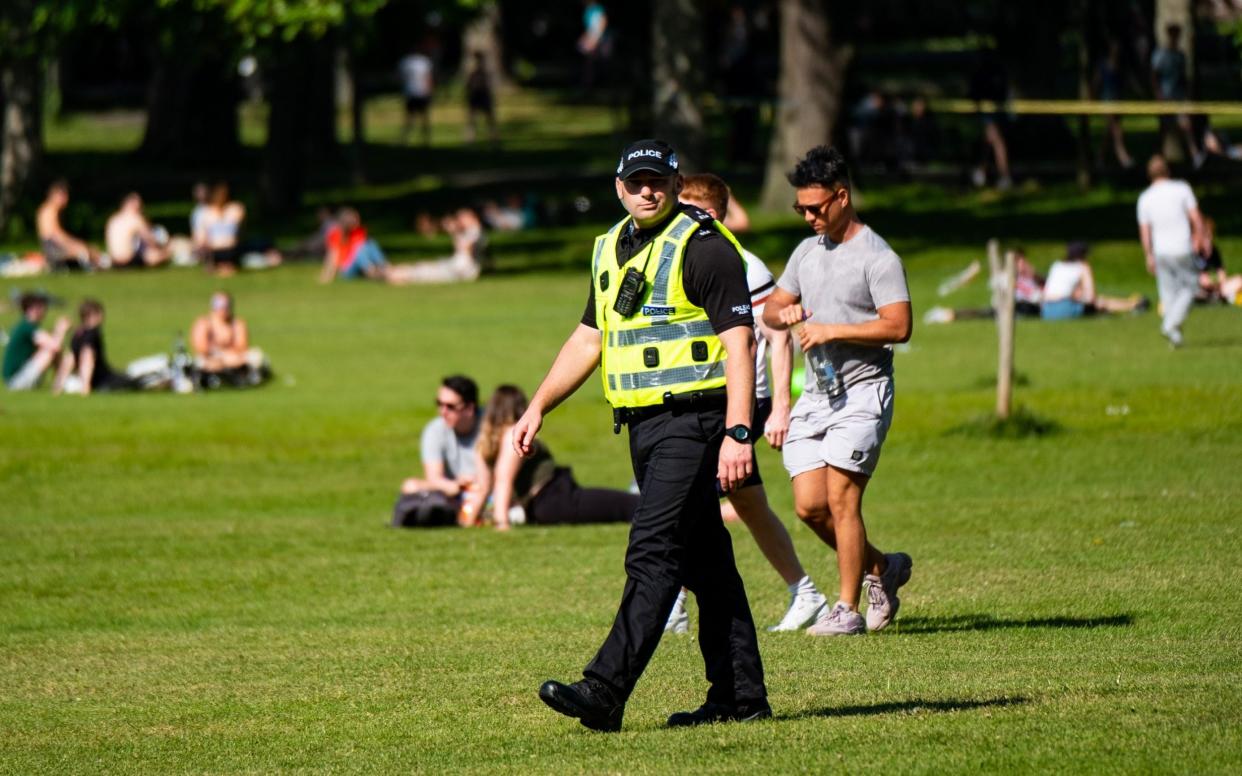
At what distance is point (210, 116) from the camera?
152 feet

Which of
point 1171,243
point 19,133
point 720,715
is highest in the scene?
point 19,133

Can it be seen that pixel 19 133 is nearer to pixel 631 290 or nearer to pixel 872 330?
pixel 872 330

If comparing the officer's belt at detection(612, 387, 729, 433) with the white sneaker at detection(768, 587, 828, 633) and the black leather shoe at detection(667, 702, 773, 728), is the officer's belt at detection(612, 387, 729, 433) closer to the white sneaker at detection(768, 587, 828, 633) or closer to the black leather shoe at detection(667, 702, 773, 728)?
the black leather shoe at detection(667, 702, 773, 728)

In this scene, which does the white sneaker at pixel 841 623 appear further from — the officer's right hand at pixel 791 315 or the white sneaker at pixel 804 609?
the officer's right hand at pixel 791 315

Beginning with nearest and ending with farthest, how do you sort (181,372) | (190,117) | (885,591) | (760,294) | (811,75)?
(885,591) < (760,294) < (181,372) < (811,75) < (190,117)

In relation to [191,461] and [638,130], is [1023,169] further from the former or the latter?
[191,461]

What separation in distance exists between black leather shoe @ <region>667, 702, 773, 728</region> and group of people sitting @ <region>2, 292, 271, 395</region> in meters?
15.8

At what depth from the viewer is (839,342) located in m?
8.48

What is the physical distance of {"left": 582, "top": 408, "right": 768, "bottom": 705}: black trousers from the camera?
22.0 feet

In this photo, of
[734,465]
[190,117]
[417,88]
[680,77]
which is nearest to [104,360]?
[680,77]

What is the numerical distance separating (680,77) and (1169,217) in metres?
12.2

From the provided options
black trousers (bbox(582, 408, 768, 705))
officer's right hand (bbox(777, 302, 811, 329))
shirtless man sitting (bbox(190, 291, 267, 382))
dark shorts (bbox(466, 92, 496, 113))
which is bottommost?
shirtless man sitting (bbox(190, 291, 267, 382))

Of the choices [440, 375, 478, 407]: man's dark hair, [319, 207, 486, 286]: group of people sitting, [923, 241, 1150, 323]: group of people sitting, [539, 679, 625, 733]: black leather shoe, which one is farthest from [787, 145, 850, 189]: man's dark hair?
[319, 207, 486, 286]: group of people sitting

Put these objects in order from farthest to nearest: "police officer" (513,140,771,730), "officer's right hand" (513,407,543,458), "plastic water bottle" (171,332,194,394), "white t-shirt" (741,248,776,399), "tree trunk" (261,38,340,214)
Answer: "tree trunk" (261,38,340,214), "plastic water bottle" (171,332,194,394), "white t-shirt" (741,248,776,399), "officer's right hand" (513,407,543,458), "police officer" (513,140,771,730)
